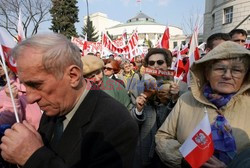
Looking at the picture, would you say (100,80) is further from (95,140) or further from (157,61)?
(95,140)

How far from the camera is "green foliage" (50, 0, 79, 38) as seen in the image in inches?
1420

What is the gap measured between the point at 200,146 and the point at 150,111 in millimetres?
1366

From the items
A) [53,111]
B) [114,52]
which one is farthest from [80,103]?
[114,52]

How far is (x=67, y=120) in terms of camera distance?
162 centimetres

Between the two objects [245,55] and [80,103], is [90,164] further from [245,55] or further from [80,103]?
[245,55]

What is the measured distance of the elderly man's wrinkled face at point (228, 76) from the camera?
2.12 m

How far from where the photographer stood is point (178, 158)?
214 centimetres

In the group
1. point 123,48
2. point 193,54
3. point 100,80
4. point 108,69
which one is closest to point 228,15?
point 123,48

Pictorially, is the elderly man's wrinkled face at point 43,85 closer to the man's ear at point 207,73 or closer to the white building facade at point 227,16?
the man's ear at point 207,73

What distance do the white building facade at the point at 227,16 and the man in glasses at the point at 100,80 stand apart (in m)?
23.2

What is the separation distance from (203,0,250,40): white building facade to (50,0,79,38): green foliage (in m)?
18.8

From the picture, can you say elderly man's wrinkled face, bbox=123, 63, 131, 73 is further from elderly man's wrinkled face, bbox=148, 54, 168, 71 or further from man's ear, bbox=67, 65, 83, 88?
man's ear, bbox=67, 65, 83, 88

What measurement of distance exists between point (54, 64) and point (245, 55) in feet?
5.29

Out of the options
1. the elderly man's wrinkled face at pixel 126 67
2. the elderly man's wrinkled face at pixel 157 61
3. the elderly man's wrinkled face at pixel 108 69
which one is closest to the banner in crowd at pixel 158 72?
the elderly man's wrinkled face at pixel 157 61
